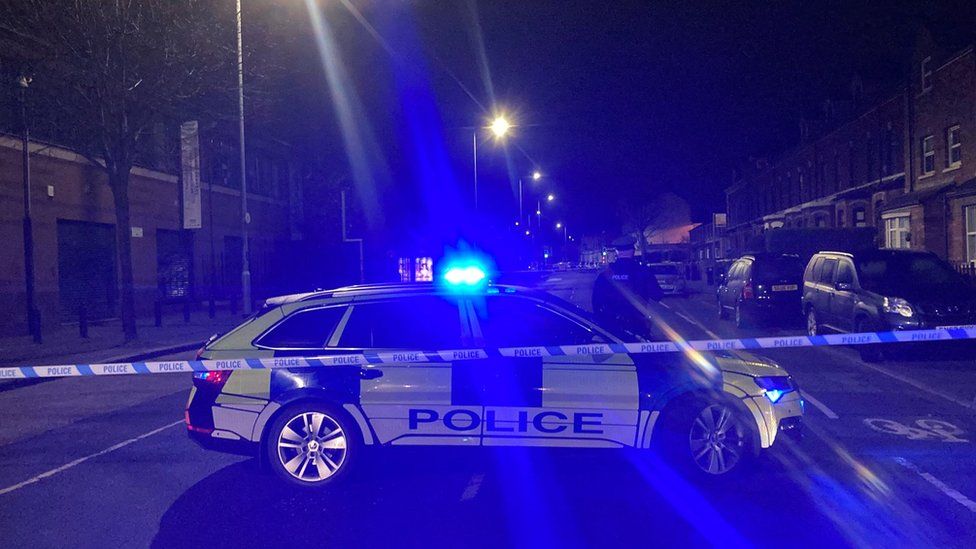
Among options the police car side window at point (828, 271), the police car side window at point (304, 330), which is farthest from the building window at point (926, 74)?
the police car side window at point (304, 330)

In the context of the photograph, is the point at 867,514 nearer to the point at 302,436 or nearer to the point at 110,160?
the point at 302,436

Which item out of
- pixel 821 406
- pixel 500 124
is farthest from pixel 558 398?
pixel 500 124

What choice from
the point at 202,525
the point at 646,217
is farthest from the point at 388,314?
the point at 646,217

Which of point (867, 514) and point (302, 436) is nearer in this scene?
point (867, 514)

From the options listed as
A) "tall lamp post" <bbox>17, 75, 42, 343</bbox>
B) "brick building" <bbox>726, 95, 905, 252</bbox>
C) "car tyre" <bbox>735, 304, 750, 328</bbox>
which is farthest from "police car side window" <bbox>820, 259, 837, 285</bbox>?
"tall lamp post" <bbox>17, 75, 42, 343</bbox>

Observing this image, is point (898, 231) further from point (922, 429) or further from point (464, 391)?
point (464, 391)

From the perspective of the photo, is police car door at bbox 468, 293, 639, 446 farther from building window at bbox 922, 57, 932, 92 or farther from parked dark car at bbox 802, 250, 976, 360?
building window at bbox 922, 57, 932, 92

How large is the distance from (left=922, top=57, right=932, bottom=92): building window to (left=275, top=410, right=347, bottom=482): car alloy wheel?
25933 mm

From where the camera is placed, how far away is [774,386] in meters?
6.37

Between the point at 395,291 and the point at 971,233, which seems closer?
the point at 395,291

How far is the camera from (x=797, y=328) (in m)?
18.5

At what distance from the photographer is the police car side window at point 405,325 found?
6.39 m

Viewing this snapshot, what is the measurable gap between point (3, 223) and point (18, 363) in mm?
7482

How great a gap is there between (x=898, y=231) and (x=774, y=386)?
2658cm
